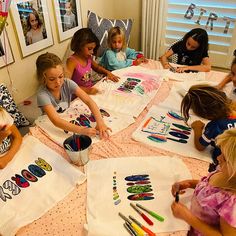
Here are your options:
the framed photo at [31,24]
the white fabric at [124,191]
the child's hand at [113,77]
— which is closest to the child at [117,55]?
the child's hand at [113,77]

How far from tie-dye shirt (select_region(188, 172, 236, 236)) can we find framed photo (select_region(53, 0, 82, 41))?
169 centimetres

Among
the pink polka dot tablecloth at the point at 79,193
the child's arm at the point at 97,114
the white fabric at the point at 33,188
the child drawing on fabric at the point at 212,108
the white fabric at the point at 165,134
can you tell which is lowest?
the pink polka dot tablecloth at the point at 79,193

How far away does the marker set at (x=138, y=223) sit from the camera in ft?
2.60

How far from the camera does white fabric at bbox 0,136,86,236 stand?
2.81 feet

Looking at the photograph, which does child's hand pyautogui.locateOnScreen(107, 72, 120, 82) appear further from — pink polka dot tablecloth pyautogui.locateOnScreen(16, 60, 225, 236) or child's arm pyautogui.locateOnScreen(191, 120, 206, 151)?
child's arm pyautogui.locateOnScreen(191, 120, 206, 151)

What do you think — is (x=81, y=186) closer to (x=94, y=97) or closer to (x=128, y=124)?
(x=128, y=124)

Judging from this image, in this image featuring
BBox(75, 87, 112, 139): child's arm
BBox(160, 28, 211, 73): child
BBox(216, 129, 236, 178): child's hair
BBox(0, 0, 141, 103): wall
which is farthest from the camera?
BBox(160, 28, 211, 73): child

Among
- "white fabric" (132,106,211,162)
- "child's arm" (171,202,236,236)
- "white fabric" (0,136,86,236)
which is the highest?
"child's arm" (171,202,236,236)

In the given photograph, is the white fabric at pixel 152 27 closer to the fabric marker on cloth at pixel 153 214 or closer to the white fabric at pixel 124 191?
the white fabric at pixel 124 191

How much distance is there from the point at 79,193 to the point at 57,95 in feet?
2.17

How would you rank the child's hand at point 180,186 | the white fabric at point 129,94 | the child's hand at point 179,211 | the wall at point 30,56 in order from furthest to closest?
the wall at point 30,56 < the white fabric at point 129,94 < the child's hand at point 180,186 < the child's hand at point 179,211

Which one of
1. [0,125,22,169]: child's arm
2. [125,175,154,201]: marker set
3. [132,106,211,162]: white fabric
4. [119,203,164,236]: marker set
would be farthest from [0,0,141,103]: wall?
[119,203,164,236]: marker set

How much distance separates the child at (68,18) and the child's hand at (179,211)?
173cm

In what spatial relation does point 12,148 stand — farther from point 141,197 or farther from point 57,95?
point 141,197
